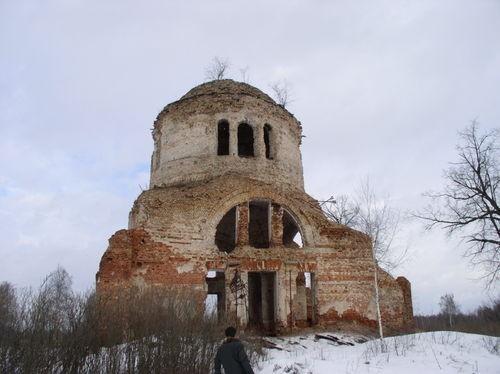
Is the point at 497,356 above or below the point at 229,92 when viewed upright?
below

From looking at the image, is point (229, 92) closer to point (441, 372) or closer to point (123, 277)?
point (123, 277)

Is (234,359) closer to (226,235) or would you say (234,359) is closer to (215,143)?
(215,143)

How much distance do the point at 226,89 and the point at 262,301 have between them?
8.19 metres

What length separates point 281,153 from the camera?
1625cm

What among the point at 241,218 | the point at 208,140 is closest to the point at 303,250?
the point at 241,218

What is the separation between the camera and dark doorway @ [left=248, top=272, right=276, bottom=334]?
15.0 metres

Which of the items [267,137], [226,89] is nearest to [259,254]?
[267,137]

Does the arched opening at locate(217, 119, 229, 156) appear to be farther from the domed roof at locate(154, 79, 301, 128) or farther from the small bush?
the small bush

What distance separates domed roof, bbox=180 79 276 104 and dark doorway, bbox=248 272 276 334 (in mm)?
6897

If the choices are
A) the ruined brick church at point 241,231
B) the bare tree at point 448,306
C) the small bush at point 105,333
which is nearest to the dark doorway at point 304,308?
the ruined brick church at point 241,231

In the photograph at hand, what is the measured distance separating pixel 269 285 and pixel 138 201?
603 centimetres

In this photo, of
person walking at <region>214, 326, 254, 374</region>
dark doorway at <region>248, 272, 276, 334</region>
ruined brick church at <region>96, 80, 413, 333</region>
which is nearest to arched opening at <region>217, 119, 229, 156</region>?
ruined brick church at <region>96, 80, 413, 333</region>

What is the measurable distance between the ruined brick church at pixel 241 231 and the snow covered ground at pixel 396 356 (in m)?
1.58

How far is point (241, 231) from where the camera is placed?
1346 cm
